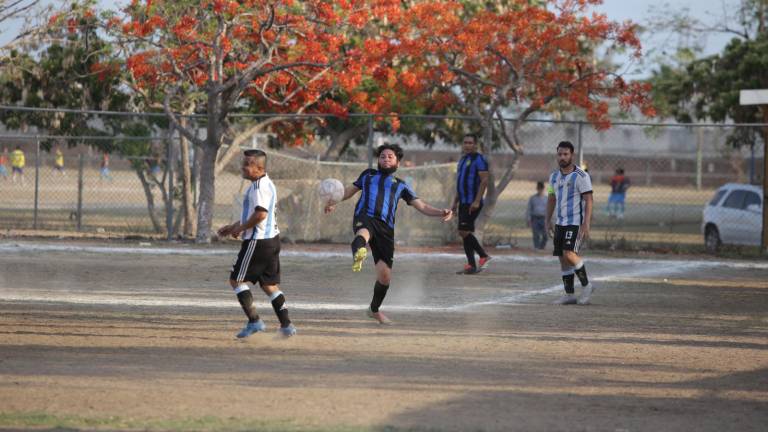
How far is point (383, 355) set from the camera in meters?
9.06

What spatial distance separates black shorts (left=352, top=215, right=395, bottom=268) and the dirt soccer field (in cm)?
73

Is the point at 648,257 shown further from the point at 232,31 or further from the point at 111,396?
the point at 111,396

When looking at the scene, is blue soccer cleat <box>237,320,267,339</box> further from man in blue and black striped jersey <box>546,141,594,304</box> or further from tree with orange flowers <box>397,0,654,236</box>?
tree with orange flowers <box>397,0,654,236</box>

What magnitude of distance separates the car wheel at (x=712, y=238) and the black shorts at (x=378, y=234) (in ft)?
41.3

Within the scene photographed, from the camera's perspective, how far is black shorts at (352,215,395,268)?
35.6 ft

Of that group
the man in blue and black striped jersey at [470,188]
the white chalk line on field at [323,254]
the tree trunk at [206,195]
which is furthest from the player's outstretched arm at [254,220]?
the tree trunk at [206,195]

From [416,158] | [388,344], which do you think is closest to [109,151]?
[388,344]

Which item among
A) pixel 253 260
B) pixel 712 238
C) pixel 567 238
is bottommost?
pixel 712 238

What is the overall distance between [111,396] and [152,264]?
31.8ft

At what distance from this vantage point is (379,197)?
10906mm

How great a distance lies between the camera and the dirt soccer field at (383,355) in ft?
22.4

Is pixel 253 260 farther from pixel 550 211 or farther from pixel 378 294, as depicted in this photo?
pixel 550 211

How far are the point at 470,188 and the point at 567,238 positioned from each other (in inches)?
122

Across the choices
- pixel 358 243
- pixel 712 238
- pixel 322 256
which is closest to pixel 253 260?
pixel 358 243
